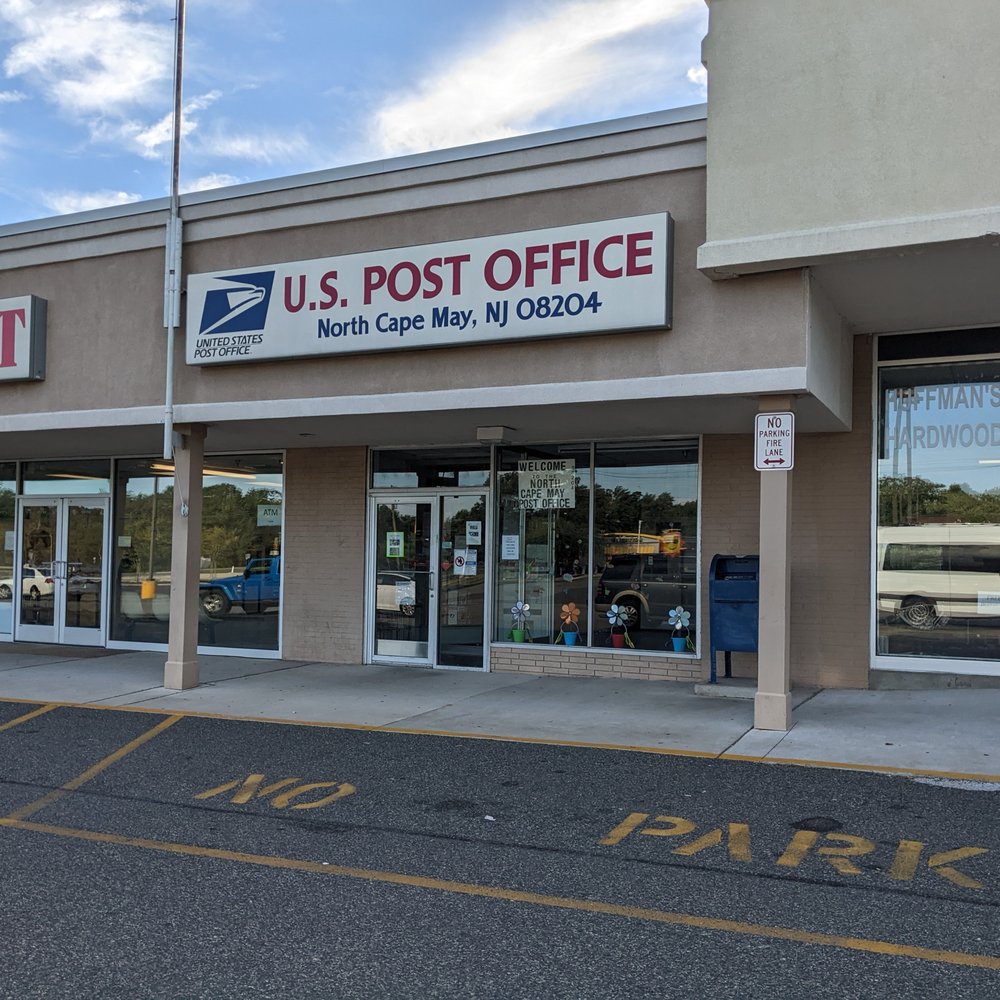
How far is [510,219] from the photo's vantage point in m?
9.45

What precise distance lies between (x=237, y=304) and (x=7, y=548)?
7.58 m

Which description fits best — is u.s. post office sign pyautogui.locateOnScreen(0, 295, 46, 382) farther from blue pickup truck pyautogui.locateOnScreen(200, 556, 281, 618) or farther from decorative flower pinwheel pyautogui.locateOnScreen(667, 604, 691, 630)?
decorative flower pinwheel pyautogui.locateOnScreen(667, 604, 691, 630)

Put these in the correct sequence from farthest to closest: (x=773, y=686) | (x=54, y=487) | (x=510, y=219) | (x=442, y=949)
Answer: (x=54, y=487) < (x=510, y=219) < (x=773, y=686) < (x=442, y=949)

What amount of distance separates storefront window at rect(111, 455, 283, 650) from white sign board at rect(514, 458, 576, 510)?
3.47 metres

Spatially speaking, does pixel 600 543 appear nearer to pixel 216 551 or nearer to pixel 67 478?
pixel 216 551

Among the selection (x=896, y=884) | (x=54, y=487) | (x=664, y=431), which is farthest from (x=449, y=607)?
(x=896, y=884)

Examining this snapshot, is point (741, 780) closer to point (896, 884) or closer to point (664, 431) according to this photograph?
point (896, 884)

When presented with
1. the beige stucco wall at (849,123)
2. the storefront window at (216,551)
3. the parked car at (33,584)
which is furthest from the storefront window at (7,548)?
the beige stucco wall at (849,123)

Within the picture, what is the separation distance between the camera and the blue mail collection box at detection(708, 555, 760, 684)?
1003cm

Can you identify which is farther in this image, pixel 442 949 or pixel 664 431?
pixel 664 431

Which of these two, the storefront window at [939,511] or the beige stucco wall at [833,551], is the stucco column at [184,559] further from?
the storefront window at [939,511]

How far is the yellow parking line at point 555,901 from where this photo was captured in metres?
4.23

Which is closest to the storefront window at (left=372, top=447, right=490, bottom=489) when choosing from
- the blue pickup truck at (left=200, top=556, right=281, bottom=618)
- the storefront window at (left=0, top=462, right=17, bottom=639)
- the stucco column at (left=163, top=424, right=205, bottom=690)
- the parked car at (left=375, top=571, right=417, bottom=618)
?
the parked car at (left=375, top=571, right=417, bottom=618)

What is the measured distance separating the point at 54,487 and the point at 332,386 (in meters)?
7.18
